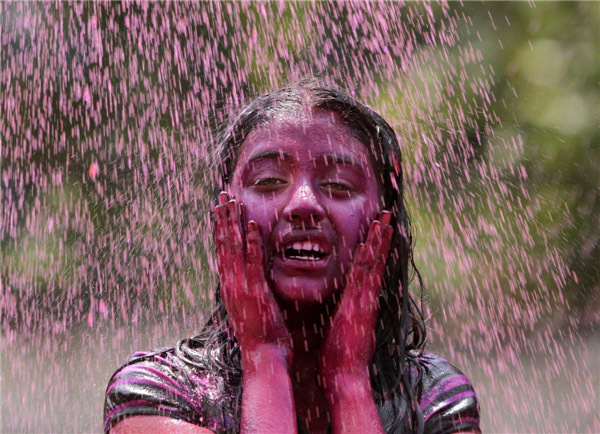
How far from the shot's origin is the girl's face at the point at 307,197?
3.03m

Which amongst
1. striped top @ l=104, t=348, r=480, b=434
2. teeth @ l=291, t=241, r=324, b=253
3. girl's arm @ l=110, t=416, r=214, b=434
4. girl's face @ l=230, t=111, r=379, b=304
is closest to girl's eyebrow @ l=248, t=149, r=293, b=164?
girl's face @ l=230, t=111, r=379, b=304

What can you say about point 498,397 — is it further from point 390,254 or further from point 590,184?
point 390,254

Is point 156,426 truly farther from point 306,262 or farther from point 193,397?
point 306,262

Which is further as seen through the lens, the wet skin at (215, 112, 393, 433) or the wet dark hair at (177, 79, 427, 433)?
the wet dark hair at (177, 79, 427, 433)

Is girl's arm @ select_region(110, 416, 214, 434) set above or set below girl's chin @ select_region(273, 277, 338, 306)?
below

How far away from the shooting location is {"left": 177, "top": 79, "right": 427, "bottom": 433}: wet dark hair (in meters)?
3.15

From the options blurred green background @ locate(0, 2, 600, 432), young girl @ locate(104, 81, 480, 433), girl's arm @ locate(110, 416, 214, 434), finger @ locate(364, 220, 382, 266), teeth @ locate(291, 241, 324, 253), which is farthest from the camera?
blurred green background @ locate(0, 2, 600, 432)

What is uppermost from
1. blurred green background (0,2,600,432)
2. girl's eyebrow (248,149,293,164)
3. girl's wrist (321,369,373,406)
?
blurred green background (0,2,600,432)

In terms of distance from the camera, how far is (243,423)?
281 cm

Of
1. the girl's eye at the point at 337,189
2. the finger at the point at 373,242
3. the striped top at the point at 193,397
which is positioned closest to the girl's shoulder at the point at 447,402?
the striped top at the point at 193,397

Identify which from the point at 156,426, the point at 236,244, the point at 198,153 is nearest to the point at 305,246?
the point at 236,244

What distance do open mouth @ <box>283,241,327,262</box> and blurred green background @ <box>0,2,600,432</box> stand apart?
14.2ft

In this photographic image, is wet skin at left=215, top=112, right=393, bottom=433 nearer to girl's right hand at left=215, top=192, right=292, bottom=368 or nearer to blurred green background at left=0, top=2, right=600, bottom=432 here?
girl's right hand at left=215, top=192, right=292, bottom=368

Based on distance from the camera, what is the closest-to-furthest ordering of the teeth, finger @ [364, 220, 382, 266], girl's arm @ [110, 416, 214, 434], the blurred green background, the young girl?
girl's arm @ [110, 416, 214, 434], the young girl, the teeth, finger @ [364, 220, 382, 266], the blurred green background
